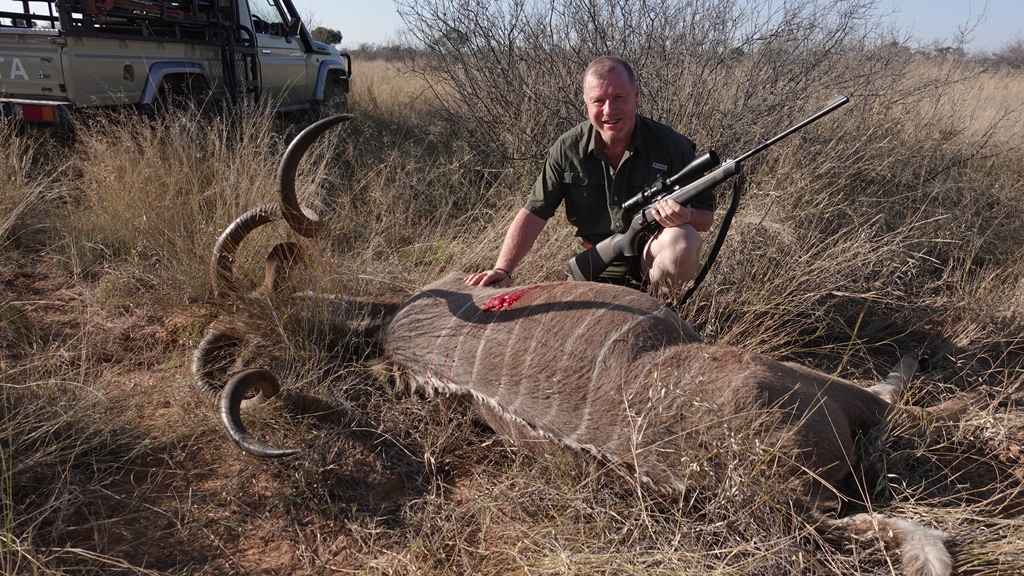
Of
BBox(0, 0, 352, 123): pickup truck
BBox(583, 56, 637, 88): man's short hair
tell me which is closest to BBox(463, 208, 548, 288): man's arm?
BBox(583, 56, 637, 88): man's short hair

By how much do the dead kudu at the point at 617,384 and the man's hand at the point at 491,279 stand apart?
4.2 inches

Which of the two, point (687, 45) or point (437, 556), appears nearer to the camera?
point (437, 556)

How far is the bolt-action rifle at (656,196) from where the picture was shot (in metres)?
2.90

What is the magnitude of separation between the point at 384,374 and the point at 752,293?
197 centimetres

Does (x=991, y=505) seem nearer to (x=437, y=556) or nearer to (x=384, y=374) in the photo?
(x=437, y=556)

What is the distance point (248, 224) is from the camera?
123 inches

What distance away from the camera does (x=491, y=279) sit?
3305 millimetres

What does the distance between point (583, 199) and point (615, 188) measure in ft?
0.70

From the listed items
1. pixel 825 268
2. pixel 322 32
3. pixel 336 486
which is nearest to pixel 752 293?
pixel 825 268

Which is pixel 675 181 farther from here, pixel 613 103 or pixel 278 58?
pixel 278 58

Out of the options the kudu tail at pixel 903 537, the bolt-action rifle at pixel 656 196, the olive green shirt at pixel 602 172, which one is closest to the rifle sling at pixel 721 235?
the bolt-action rifle at pixel 656 196

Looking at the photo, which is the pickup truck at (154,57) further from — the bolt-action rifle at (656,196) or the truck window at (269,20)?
the bolt-action rifle at (656,196)

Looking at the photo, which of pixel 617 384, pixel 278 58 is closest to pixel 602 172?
pixel 617 384

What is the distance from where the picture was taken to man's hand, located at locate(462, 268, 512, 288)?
3.29 m
